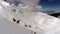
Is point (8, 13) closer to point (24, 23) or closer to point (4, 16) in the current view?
point (4, 16)

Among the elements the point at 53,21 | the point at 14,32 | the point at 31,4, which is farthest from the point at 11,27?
the point at 53,21

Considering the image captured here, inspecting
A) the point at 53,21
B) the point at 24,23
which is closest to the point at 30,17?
the point at 24,23

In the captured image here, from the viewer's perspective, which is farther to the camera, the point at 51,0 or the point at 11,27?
the point at 11,27

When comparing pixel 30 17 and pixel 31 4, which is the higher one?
pixel 31 4

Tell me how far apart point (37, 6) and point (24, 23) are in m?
0.18

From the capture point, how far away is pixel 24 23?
868 mm

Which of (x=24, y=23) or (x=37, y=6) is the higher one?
(x=37, y=6)

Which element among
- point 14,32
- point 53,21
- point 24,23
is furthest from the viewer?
point 14,32

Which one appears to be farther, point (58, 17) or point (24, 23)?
point (24, 23)

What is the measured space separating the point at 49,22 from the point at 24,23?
0.21 m

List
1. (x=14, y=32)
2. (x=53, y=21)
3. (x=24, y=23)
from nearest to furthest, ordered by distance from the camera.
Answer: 1. (x=53, y=21)
2. (x=24, y=23)
3. (x=14, y=32)

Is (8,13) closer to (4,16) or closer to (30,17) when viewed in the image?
(4,16)

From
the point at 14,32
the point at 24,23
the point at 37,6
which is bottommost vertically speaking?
the point at 14,32

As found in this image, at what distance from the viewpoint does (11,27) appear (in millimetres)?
981
